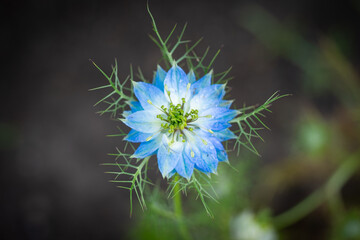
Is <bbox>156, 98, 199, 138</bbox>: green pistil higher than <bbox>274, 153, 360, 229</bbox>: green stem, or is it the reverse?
<bbox>274, 153, 360, 229</bbox>: green stem

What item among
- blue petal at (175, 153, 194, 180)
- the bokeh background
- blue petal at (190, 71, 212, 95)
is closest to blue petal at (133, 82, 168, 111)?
blue petal at (190, 71, 212, 95)

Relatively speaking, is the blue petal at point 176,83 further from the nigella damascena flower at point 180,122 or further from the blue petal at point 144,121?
the blue petal at point 144,121

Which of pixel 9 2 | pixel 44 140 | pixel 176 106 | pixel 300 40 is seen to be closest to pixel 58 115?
pixel 44 140

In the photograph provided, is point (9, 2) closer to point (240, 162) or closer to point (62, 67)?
point (62, 67)

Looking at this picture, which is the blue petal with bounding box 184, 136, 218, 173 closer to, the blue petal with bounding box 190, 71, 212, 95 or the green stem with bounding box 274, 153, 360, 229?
the blue petal with bounding box 190, 71, 212, 95

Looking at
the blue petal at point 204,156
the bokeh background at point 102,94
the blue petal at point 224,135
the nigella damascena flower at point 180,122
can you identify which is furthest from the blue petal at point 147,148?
the bokeh background at point 102,94

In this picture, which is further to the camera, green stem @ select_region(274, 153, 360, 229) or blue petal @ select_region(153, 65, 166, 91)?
green stem @ select_region(274, 153, 360, 229)
